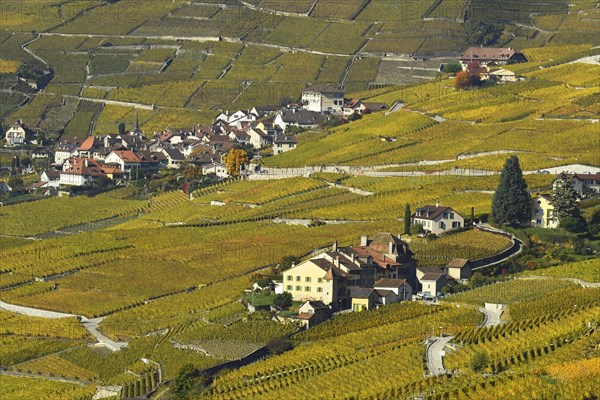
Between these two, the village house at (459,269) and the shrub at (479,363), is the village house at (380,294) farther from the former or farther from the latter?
the shrub at (479,363)

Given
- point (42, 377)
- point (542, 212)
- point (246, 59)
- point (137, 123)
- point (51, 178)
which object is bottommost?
point (51, 178)

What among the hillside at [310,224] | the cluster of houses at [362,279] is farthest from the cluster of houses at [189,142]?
the cluster of houses at [362,279]

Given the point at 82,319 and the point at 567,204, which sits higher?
the point at 567,204

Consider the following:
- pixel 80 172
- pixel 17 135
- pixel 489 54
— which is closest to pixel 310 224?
pixel 80 172

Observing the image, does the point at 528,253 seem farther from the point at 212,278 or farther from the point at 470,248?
the point at 212,278

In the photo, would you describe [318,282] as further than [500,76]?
No

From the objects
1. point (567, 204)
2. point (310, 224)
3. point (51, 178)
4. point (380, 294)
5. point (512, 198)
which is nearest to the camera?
point (380, 294)

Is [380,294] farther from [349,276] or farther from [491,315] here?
[491,315]
